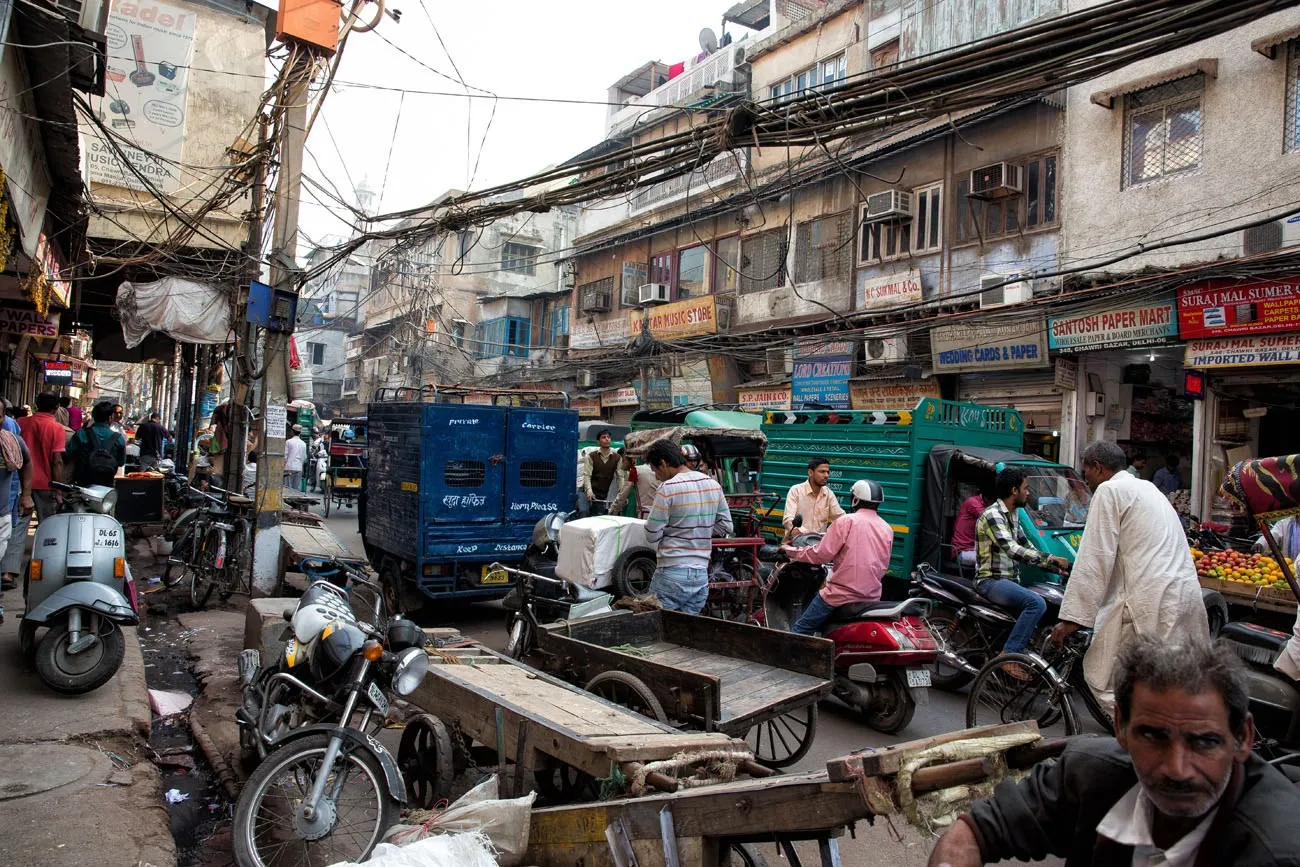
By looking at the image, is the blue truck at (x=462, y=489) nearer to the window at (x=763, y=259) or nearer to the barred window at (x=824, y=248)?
the barred window at (x=824, y=248)

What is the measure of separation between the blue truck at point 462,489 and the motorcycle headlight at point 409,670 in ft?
15.7

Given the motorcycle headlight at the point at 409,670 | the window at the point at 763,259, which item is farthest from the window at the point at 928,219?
the motorcycle headlight at the point at 409,670

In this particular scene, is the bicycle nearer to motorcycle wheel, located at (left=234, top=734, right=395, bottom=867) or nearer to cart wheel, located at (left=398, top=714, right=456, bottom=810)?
cart wheel, located at (left=398, top=714, right=456, bottom=810)

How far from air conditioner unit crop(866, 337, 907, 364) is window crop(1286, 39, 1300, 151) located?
698 cm

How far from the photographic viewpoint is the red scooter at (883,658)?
571 cm

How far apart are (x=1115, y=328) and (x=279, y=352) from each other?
40.9ft

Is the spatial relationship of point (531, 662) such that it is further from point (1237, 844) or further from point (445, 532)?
point (1237, 844)

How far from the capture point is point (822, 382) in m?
19.2

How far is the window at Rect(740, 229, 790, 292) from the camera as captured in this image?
21.0m

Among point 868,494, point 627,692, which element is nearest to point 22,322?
point 627,692

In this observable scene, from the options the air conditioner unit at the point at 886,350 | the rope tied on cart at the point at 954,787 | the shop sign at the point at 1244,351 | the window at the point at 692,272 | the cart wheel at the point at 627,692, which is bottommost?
the cart wheel at the point at 627,692

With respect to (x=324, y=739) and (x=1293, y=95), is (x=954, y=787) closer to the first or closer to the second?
(x=324, y=739)

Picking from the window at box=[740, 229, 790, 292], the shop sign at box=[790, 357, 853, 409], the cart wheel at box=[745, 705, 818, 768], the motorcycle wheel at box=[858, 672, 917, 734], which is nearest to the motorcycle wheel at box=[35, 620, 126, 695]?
the cart wheel at box=[745, 705, 818, 768]

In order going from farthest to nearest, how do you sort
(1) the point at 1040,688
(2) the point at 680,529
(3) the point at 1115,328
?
(3) the point at 1115,328, (2) the point at 680,529, (1) the point at 1040,688
